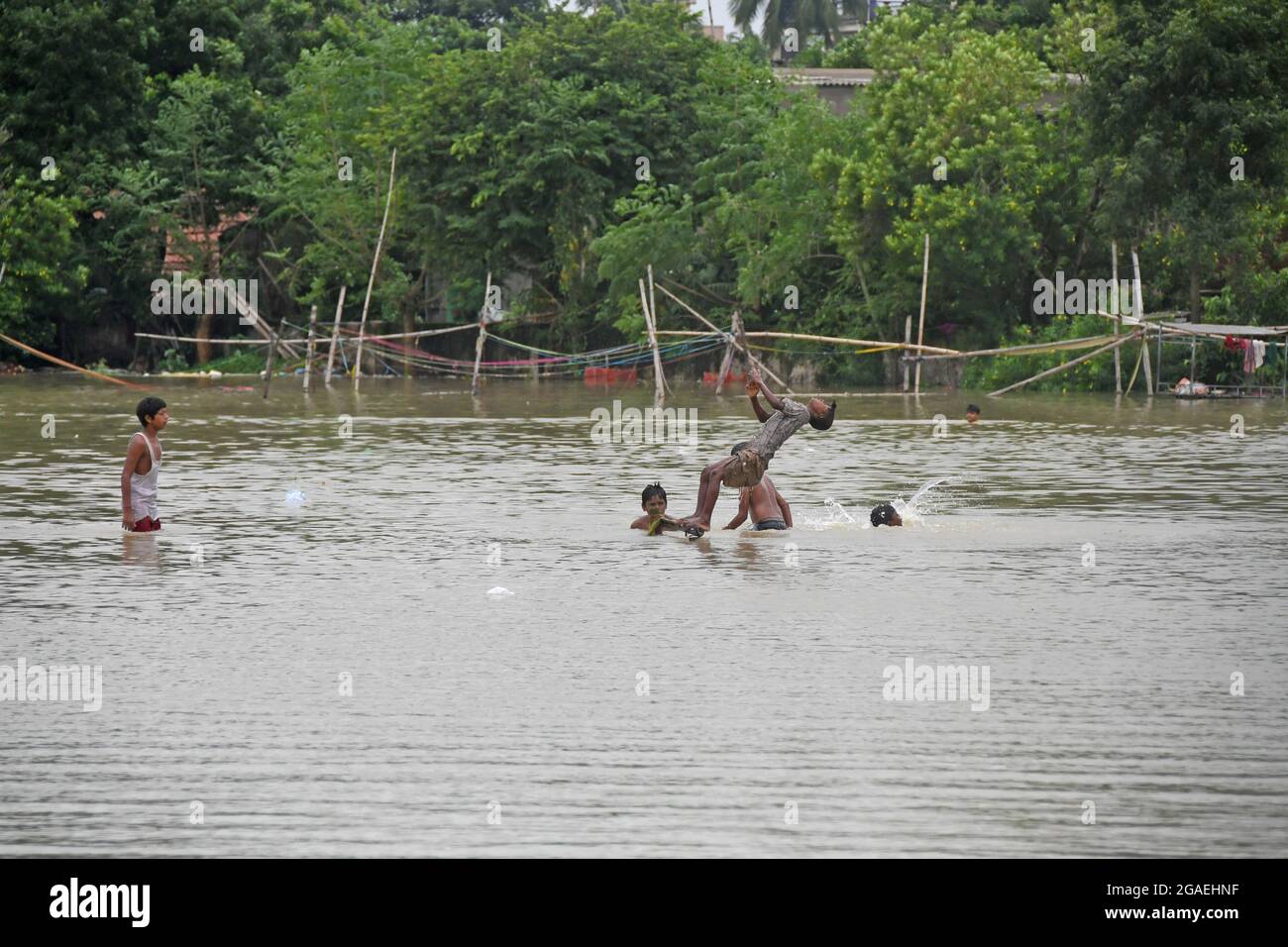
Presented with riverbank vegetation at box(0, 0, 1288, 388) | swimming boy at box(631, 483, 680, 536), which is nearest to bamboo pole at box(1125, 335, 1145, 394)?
riverbank vegetation at box(0, 0, 1288, 388)

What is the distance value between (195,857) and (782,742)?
2.77m

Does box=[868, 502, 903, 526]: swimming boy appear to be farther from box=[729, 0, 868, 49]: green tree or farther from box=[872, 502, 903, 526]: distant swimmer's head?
box=[729, 0, 868, 49]: green tree

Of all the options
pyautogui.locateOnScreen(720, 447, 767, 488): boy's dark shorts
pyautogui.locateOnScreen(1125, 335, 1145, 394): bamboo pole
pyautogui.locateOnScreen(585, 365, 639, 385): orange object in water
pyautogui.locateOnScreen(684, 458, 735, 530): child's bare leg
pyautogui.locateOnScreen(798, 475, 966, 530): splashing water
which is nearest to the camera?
pyautogui.locateOnScreen(720, 447, 767, 488): boy's dark shorts

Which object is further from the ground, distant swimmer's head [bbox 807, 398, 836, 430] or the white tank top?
distant swimmer's head [bbox 807, 398, 836, 430]

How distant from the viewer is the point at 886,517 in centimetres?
1650

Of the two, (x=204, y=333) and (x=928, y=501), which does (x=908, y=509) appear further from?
(x=204, y=333)

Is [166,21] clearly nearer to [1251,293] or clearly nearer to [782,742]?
[1251,293]

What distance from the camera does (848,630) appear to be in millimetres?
11453

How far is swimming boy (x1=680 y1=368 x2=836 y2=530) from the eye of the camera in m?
15.7

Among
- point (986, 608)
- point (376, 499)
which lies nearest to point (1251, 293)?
point (376, 499)

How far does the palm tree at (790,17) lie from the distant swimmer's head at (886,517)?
5755cm

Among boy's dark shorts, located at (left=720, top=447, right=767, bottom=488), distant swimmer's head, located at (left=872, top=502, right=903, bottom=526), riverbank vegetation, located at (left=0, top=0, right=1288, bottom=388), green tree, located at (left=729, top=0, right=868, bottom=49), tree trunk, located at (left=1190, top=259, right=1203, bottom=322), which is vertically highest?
green tree, located at (left=729, top=0, right=868, bottom=49)

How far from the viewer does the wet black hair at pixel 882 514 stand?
650 inches

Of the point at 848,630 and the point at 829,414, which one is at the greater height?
the point at 829,414
